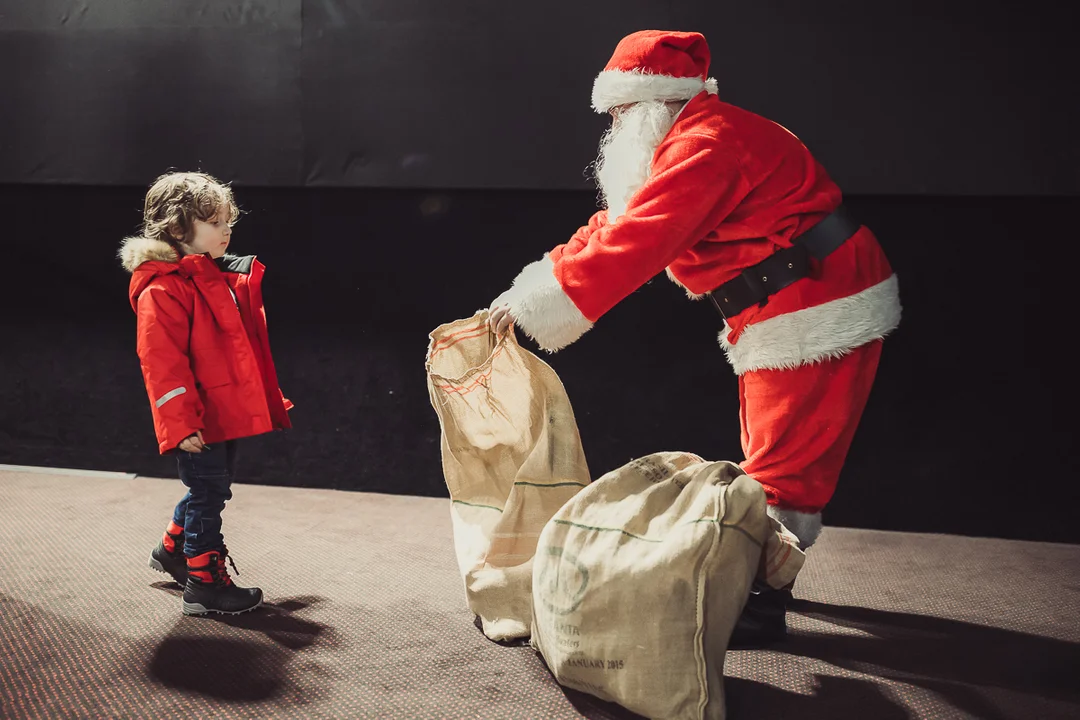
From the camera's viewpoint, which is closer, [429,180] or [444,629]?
[444,629]

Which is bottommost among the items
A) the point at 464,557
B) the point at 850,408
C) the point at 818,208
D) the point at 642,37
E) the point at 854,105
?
the point at 464,557

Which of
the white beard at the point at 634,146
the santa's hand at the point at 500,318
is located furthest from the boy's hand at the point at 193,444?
the white beard at the point at 634,146

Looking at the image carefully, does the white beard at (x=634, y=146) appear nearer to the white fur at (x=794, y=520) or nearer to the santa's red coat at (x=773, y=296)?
the santa's red coat at (x=773, y=296)

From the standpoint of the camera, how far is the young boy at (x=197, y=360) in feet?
6.48

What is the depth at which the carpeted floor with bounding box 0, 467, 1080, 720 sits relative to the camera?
158 cm

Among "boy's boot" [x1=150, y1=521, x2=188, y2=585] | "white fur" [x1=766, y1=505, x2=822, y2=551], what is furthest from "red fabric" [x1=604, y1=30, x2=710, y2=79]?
"boy's boot" [x1=150, y1=521, x2=188, y2=585]

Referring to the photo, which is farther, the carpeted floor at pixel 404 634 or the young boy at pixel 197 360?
the young boy at pixel 197 360

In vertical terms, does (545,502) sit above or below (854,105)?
below

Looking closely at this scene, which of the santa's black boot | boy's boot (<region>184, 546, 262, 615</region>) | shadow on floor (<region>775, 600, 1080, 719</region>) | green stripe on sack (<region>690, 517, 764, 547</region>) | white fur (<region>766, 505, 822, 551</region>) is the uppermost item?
green stripe on sack (<region>690, 517, 764, 547</region>)

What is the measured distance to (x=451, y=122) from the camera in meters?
2.86

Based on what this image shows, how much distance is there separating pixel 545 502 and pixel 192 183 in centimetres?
111

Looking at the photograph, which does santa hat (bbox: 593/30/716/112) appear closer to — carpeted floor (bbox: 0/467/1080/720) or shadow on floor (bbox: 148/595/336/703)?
carpeted floor (bbox: 0/467/1080/720)

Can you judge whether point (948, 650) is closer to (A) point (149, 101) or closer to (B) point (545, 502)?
(B) point (545, 502)

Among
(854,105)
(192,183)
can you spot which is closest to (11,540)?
(192,183)
